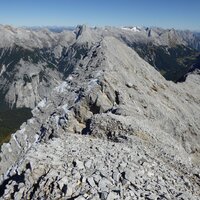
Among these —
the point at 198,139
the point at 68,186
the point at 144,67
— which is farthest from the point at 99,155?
the point at 144,67

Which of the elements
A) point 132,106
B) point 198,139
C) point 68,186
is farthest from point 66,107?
point 68,186

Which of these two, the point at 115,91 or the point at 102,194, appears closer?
the point at 102,194

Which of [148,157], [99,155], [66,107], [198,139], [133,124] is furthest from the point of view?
[198,139]

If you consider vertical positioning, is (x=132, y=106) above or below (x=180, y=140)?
above

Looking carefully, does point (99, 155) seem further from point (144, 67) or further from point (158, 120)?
point (144, 67)

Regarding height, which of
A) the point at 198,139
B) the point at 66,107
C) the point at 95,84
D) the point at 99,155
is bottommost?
the point at 198,139

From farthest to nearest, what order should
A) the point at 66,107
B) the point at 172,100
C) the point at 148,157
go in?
the point at 172,100
the point at 66,107
the point at 148,157
